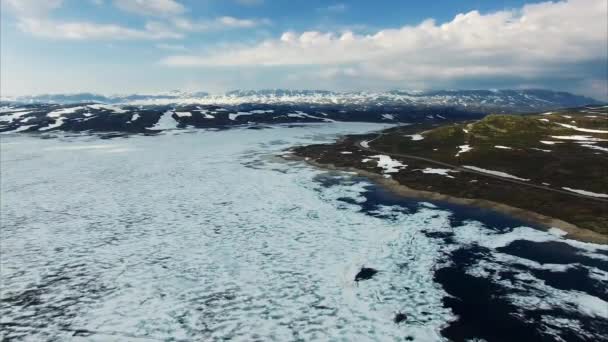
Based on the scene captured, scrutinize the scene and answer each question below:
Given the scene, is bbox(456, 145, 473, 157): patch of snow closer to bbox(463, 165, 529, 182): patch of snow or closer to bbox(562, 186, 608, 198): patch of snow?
bbox(463, 165, 529, 182): patch of snow

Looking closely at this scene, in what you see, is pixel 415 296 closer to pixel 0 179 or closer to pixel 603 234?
pixel 603 234

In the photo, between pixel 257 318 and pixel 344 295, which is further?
pixel 344 295

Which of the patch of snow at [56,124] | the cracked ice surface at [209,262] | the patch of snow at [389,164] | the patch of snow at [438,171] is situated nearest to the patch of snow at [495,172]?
the patch of snow at [438,171]

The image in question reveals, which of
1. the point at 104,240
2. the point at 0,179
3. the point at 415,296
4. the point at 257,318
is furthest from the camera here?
the point at 0,179

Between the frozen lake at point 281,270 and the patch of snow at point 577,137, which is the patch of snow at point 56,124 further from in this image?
the patch of snow at point 577,137

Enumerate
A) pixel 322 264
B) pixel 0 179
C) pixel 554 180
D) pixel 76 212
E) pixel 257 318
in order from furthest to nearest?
pixel 0 179 < pixel 554 180 < pixel 76 212 < pixel 322 264 < pixel 257 318

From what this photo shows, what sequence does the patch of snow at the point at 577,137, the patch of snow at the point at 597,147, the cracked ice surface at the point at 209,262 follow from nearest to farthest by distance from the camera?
1. the cracked ice surface at the point at 209,262
2. the patch of snow at the point at 597,147
3. the patch of snow at the point at 577,137

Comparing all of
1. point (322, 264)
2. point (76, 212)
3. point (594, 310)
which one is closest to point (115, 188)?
point (76, 212)
